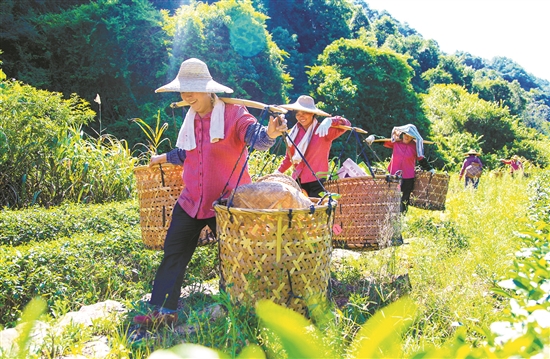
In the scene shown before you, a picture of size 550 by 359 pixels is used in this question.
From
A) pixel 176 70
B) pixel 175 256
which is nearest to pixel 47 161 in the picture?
pixel 175 256

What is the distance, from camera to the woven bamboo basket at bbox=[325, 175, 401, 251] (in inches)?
173

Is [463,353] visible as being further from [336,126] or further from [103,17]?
[103,17]

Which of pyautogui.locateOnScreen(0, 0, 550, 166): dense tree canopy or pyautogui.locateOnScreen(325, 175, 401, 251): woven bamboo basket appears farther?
pyautogui.locateOnScreen(0, 0, 550, 166): dense tree canopy

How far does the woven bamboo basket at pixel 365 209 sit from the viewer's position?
4.41m

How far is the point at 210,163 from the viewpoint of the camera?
3404 mm

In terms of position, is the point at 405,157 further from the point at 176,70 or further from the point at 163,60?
the point at 163,60

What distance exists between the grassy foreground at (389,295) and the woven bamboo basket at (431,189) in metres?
0.51

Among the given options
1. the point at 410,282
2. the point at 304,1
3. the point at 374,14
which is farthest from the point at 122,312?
the point at 374,14

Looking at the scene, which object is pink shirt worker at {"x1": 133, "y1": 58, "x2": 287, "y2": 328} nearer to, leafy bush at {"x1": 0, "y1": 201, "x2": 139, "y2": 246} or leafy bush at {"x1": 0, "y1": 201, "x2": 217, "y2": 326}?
leafy bush at {"x1": 0, "y1": 201, "x2": 217, "y2": 326}

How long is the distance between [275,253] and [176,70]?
1466 cm

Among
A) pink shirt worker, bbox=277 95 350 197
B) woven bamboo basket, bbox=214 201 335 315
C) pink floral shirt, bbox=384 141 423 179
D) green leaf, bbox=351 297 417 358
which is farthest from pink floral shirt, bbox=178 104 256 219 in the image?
pink floral shirt, bbox=384 141 423 179

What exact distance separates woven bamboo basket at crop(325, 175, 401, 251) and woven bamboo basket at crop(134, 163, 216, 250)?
49.9 inches

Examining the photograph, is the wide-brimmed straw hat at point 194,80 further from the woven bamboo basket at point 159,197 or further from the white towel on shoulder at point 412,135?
the white towel on shoulder at point 412,135

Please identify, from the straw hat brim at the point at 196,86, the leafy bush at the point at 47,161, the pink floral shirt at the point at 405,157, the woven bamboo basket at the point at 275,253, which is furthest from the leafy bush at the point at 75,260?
the pink floral shirt at the point at 405,157
